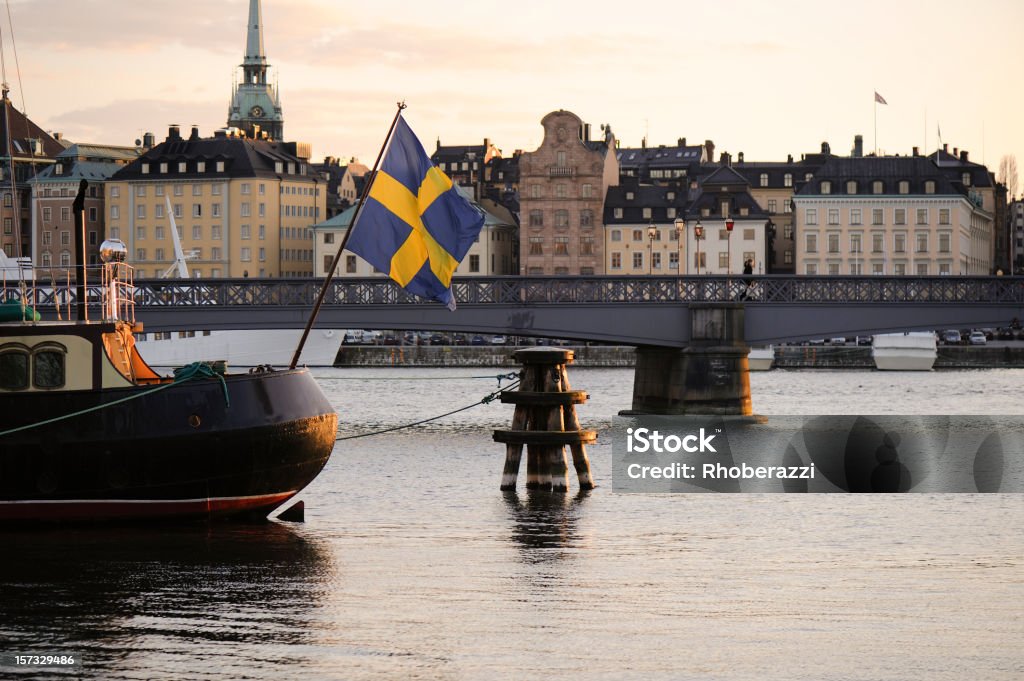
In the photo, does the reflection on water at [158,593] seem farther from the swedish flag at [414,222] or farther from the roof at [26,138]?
the roof at [26,138]

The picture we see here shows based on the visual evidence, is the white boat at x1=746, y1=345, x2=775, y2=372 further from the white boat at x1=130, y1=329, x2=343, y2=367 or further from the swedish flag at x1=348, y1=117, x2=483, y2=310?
the swedish flag at x1=348, y1=117, x2=483, y2=310

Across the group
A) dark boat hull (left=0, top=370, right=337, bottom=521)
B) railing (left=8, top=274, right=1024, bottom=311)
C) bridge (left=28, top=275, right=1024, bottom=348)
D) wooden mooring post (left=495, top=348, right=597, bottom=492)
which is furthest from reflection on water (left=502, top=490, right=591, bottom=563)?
railing (left=8, top=274, right=1024, bottom=311)

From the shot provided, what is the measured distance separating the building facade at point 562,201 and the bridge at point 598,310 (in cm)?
9356

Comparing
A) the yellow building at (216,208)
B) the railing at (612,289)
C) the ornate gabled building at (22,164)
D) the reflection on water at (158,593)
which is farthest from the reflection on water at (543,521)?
the ornate gabled building at (22,164)

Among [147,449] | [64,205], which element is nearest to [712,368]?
[147,449]

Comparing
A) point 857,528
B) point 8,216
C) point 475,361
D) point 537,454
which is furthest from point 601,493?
point 8,216

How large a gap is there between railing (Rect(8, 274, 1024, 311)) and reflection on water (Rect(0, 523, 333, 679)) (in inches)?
1257

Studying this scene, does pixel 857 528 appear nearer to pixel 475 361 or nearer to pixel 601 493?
pixel 601 493

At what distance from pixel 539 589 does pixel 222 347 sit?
8597cm

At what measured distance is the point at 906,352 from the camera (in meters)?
128

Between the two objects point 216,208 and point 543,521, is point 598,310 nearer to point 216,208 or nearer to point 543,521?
point 543,521

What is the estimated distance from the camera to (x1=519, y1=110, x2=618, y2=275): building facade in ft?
520

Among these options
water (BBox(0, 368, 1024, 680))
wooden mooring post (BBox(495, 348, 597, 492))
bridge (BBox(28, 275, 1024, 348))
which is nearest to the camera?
water (BBox(0, 368, 1024, 680))

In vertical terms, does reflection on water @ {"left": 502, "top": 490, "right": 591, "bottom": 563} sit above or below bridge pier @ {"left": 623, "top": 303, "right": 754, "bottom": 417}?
below
